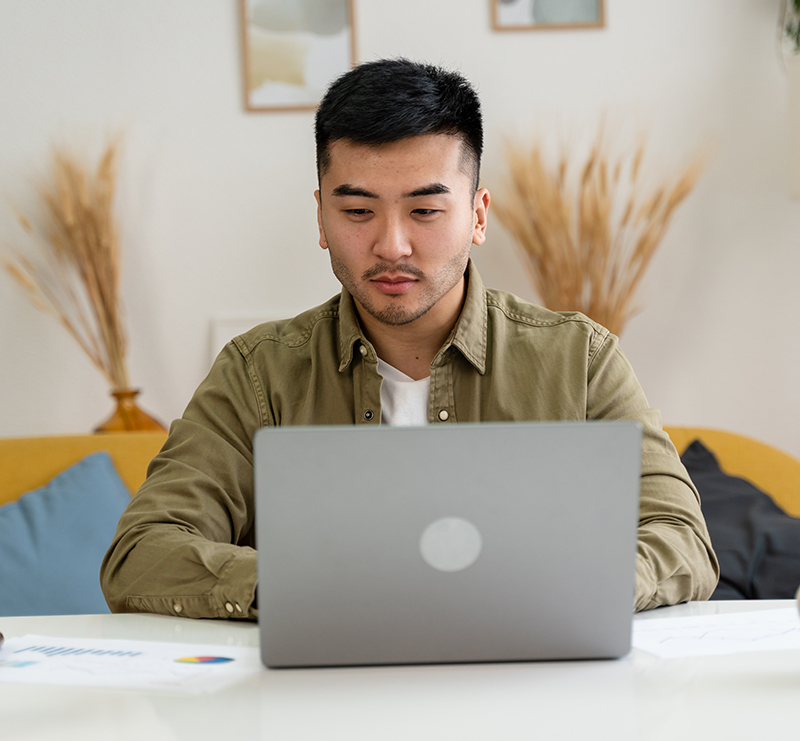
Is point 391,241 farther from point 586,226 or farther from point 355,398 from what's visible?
point 586,226

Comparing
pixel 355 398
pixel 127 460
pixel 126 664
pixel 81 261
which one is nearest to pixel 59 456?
pixel 127 460

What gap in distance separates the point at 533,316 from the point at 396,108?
43cm

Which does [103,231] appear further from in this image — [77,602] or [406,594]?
[406,594]

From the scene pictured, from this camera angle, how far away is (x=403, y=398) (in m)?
1.41

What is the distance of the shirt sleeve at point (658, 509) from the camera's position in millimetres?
997

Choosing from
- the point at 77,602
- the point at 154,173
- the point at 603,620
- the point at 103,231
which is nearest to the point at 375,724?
the point at 603,620

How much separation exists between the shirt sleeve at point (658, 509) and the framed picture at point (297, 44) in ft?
4.12

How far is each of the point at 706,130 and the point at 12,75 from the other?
1.87 m

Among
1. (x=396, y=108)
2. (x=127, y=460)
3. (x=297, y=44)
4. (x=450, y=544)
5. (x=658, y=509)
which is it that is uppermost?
(x=297, y=44)

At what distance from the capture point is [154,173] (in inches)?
90.4

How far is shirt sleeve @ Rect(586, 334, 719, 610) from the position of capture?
3.27ft

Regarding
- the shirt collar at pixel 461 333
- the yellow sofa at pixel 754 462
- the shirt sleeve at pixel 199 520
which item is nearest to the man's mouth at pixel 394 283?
the shirt collar at pixel 461 333

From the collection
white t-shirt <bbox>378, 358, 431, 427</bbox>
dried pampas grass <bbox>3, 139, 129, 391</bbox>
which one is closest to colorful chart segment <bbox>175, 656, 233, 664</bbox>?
white t-shirt <bbox>378, 358, 431, 427</bbox>

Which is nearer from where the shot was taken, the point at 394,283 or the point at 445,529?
the point at 445,529
